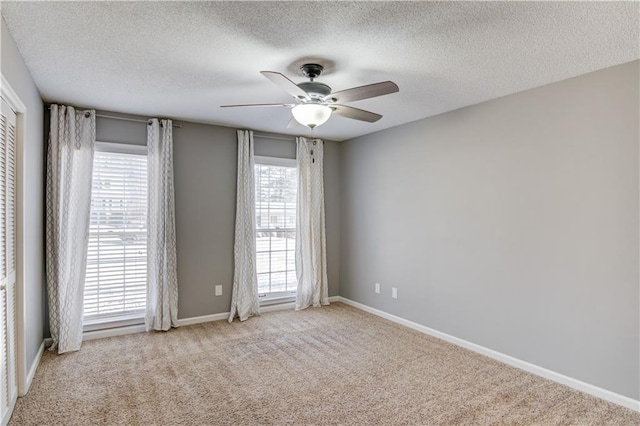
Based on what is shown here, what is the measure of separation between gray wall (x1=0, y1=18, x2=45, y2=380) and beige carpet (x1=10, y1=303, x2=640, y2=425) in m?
0.43

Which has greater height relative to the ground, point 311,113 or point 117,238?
point 311,113

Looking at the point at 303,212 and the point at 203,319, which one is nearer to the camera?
the point at 203,319

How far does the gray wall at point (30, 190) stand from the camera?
92.8 inches

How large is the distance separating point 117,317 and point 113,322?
0.06 meters

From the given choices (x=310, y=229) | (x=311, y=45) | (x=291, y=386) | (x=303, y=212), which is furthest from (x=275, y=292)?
(x=311, y=45)

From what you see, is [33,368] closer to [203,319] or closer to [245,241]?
[203,319]

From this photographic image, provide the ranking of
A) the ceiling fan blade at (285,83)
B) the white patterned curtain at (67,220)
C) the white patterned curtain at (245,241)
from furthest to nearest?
the white patterned curtain at (245,241) → the white patterned curtain at (67,220) → the ceiling fan blade at (285,83)

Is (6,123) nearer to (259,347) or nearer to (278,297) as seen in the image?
(259,347)

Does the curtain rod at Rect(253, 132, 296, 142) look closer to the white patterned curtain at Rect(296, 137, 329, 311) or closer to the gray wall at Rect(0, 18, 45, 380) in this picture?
the white patterned curtain at Rect(296, 137, 329, 311)

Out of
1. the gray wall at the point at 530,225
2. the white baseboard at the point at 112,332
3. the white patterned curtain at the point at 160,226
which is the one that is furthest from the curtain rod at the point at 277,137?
the white baseboard at the point at 112,332

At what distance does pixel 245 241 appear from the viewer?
15.5ft

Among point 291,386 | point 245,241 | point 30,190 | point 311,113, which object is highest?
point 311,113

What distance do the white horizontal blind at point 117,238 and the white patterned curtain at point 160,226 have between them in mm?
120

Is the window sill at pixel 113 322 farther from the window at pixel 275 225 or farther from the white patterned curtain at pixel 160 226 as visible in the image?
the window at pixel 275 225
